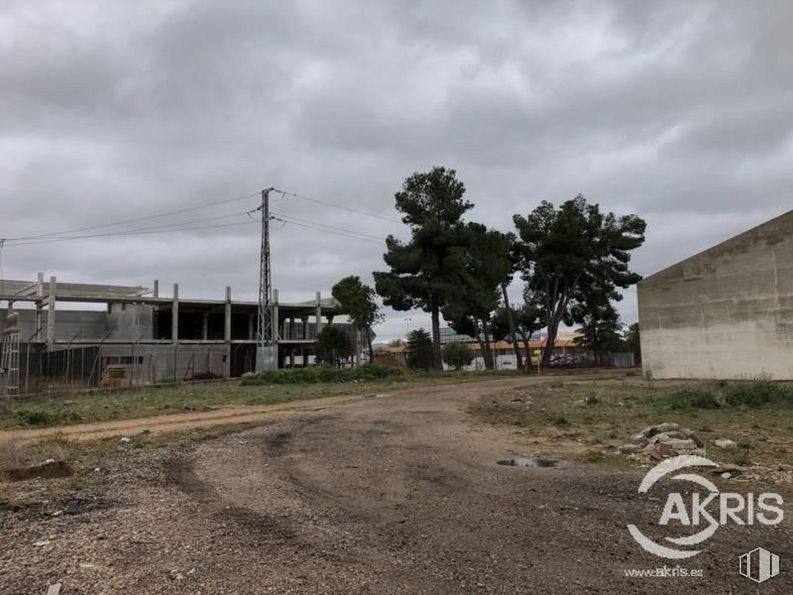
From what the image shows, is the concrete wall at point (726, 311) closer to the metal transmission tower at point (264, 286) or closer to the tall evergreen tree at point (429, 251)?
the tall evergreen tree at point (429, 251)

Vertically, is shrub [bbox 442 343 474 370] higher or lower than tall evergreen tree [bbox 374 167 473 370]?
lower

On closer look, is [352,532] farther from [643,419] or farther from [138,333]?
[138,333]

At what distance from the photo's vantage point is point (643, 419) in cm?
1614

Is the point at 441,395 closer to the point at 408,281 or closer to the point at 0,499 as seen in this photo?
the point at 0,499

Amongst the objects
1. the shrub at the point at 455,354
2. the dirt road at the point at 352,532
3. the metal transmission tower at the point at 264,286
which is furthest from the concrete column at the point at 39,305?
the dirt road at the point at 352,532

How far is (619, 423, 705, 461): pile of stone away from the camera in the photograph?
10570mm

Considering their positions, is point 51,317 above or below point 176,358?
above

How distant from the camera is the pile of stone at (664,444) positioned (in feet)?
34.7

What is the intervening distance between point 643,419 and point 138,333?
51.5 m

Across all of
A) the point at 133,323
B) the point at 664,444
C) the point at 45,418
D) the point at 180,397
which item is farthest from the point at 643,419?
the point at 133,323

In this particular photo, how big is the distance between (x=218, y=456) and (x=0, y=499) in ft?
13.2

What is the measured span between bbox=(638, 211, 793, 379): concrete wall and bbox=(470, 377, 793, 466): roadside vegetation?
1060 centimetres

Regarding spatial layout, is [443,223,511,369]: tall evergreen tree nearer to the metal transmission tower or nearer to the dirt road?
the metal transmission tower

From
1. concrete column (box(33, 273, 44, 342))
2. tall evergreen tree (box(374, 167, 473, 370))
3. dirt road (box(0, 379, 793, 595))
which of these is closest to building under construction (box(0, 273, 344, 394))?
concrete column (box(33, 273, 44, 342))
